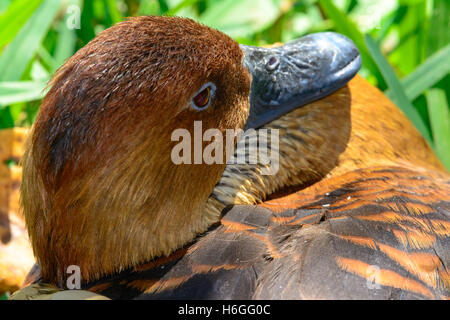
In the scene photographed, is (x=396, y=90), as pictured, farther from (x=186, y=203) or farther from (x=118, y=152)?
(x=118, y=152)

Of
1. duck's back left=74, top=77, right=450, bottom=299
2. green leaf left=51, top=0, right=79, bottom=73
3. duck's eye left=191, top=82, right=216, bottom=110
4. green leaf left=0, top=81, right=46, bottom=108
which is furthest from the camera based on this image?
green leaf left=51, top=0, right=79, bottom=73

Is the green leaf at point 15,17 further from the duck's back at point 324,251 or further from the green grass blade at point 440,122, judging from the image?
the green grass blade at point 440,122

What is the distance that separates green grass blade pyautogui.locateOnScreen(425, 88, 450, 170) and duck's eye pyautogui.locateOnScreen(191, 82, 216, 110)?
1.56 m

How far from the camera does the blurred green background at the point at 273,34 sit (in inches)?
116

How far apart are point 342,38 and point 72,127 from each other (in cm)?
120

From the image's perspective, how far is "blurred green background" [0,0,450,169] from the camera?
9.66ft

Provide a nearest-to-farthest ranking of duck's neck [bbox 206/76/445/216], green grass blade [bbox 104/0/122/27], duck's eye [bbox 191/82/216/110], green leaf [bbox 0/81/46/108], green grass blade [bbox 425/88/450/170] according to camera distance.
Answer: duck's eye [bbox 191/82/216/110] → duck's neck [bbox 206/76/445/216] → green leaf [bbox 0/81/46/108] → green grass blade [bbox 425/88/450/170] → green grass blade [bbox 104/0/122/27]

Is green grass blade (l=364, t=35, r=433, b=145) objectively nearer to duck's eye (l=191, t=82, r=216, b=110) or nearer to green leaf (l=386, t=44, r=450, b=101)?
green leaf (l=386, t=44, r=450, b=101)

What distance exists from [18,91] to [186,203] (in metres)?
1.45

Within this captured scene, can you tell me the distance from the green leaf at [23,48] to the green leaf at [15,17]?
0.13ft

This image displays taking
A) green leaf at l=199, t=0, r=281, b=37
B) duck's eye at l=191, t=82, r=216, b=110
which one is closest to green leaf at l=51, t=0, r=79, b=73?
green leaf at l=199, t=0, r=281, b=37

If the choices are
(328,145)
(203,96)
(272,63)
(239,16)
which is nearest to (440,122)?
(328,145)

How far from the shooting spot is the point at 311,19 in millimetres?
4023
